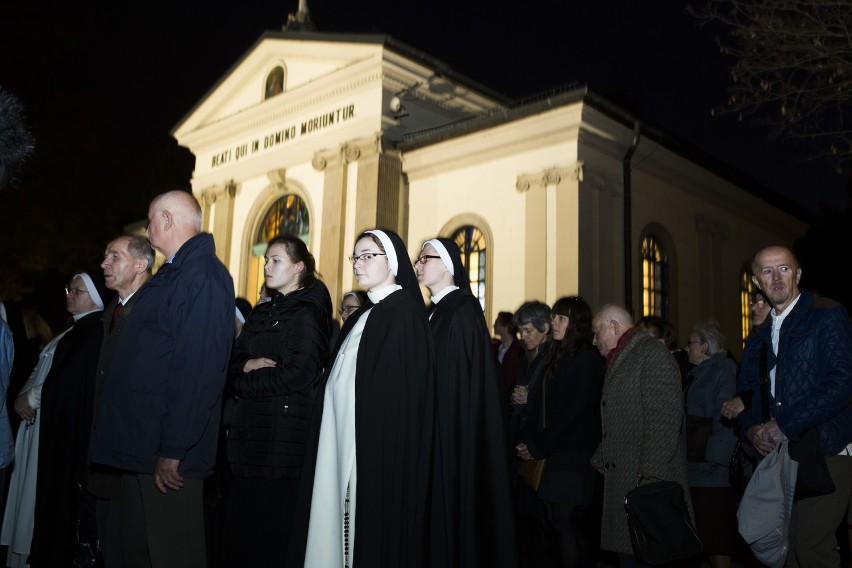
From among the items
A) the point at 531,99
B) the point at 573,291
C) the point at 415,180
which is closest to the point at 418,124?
the point at 415,180

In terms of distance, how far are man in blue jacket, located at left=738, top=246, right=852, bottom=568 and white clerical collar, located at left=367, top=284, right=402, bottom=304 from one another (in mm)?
2386

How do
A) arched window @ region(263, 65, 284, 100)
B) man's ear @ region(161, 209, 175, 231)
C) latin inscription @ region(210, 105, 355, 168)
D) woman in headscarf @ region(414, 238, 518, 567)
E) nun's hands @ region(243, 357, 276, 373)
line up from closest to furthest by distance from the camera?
woman in headscarf @ region(414, 238, 518, 567), man's ear @ region(161, 209, 175, 231), nun's hands @ region(243, 357, 276, 373), latin inscription @ region(210, 105, 355, 168), arched window @ region(263, 65, 284, 100)

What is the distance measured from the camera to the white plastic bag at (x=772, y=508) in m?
4.06

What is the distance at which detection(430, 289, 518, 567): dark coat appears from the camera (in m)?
3.68

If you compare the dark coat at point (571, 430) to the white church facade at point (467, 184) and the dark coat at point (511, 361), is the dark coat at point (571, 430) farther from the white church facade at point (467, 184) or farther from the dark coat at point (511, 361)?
the white church facade at point (467, 184)

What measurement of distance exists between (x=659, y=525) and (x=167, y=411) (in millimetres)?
2838

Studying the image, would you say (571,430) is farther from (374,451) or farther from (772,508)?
(374,451)

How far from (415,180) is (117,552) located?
49.4 feet

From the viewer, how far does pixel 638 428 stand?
4492 millimetres

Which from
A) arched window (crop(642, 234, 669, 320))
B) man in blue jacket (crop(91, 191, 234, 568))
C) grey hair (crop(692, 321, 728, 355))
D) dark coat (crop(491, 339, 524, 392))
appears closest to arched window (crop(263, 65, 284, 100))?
arched window (crop(642, 234, 669, 320))

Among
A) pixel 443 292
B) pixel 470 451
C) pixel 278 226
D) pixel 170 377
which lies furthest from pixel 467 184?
pixel 170 377

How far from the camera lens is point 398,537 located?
132 inches

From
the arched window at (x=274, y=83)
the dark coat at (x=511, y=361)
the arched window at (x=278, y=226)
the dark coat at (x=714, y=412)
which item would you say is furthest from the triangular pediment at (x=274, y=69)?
the dark coat at (x=714, y=412)

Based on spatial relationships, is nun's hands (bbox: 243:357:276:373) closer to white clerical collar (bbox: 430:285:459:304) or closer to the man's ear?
the man's ear
